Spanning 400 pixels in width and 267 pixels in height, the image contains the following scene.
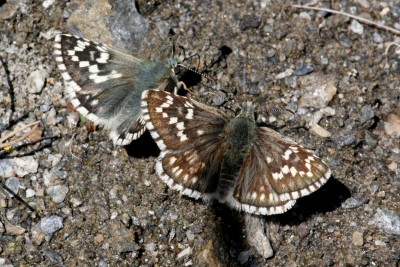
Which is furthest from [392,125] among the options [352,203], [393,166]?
[352,203]

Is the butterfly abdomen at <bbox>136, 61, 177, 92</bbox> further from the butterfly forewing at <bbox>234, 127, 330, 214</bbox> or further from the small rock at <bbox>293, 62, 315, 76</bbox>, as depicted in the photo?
the small rock at <bbox>293, 62, 315, 76</bbox>

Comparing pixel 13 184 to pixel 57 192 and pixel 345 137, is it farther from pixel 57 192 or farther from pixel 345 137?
pixel 345 137

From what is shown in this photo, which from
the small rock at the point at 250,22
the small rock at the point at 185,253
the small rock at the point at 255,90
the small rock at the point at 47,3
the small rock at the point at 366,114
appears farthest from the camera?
the small rock at the point at 250,22

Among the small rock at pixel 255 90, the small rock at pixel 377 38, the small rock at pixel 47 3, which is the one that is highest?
the small rock at pixel 377 38

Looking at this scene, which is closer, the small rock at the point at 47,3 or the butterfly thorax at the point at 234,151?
the butterfly thorax at the point at 234,151

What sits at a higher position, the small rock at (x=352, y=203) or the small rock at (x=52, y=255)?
the small rock at (x=352, y=203)

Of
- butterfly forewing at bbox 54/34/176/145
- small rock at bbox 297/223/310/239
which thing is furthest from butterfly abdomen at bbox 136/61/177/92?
small rock at bbox 297/223/310/239

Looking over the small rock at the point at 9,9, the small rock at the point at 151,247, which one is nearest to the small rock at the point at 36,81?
the small rock at the point at 9,9

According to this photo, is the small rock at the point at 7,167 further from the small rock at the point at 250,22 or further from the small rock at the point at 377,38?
the small rock at the point at 377,38

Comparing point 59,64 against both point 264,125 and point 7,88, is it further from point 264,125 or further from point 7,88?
point 264,125
